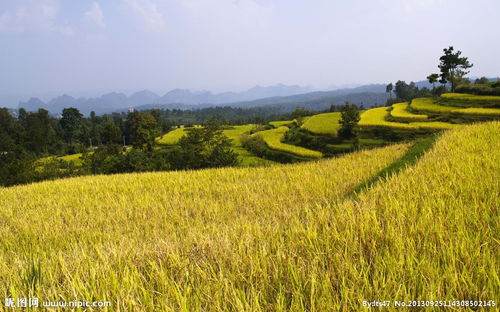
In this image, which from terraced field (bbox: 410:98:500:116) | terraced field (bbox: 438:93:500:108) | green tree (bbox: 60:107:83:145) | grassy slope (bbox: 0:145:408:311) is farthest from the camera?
green tree (bbox: 60:107:83:145)

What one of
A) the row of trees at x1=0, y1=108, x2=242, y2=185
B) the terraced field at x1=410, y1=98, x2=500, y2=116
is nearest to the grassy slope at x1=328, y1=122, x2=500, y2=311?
the row of trees at x1=0, y1=108, x2=242, y2=185

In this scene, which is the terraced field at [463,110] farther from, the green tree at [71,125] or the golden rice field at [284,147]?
the green tree at [71,125]

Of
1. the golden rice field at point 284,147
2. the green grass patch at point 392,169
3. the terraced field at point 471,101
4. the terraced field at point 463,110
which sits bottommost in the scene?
the golden rice field at point 284,147

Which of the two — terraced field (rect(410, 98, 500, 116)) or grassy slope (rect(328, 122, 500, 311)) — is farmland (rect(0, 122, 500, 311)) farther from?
terraced field (rect(410, 98, 500, 116))

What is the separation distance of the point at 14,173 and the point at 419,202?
93.7 feet

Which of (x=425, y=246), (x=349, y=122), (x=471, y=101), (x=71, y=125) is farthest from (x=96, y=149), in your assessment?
(x=71, y=125)

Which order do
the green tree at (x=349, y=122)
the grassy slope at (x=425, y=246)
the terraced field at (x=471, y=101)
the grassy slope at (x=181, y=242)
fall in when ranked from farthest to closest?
the green tree at (x=349, y=122)
the terraced field at (x=471, y=101)
the grassy slope at (x=181, y=242)
the grassy slope at (x=425, y=246)

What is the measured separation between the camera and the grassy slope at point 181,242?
4.57ft

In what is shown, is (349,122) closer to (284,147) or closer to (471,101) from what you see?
(284,147)

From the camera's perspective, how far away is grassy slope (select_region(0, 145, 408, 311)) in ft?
4.57

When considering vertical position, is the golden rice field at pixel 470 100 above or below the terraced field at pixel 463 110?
above

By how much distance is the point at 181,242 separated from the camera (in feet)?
8.04

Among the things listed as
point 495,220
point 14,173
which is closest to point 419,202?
point 495,220

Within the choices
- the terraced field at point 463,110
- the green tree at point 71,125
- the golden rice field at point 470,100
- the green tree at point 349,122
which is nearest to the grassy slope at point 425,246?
the terraced field at point 463,110
